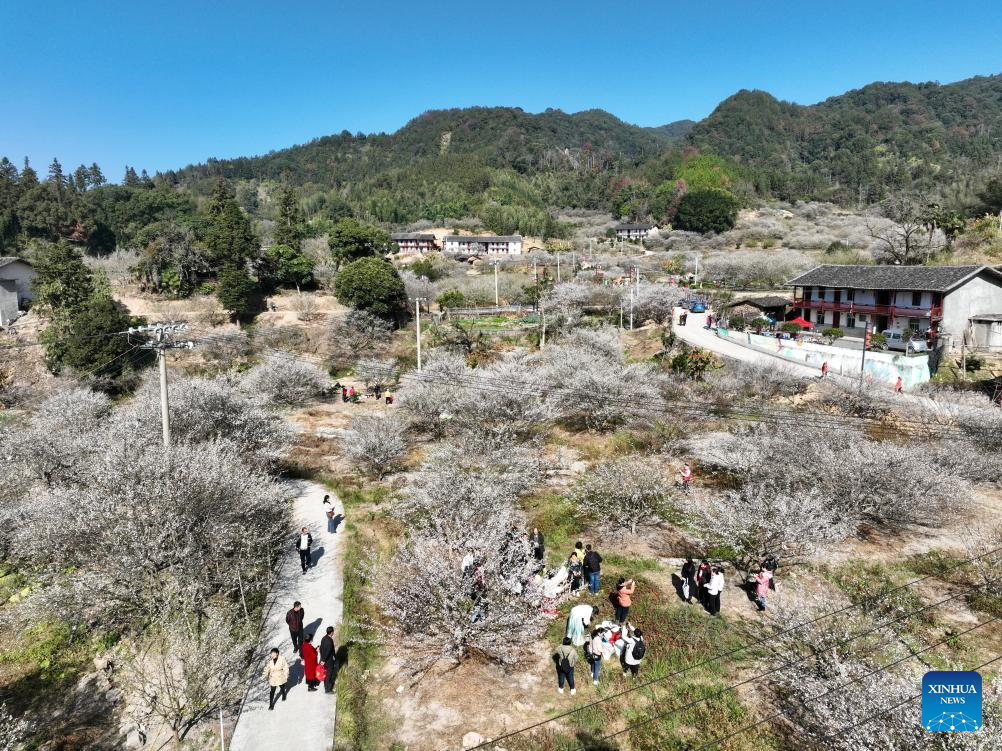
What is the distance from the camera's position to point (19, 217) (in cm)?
6988

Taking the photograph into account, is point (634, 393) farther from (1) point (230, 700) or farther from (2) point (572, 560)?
(1) point (230, 700)

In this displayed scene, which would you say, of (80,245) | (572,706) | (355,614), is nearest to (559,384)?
(355,614)

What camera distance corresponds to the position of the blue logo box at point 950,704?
6.82 meters

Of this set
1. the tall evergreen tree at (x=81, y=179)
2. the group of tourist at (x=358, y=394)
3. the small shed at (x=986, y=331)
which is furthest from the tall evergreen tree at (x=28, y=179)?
the small shed at (x=986, y=331)

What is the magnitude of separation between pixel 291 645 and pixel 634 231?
329ft

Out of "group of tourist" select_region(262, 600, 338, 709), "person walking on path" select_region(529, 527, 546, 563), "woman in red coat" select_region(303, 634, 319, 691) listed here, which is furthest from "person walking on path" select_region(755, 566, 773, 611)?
"woman in red coat" select_region(303, 634, 319, 691)

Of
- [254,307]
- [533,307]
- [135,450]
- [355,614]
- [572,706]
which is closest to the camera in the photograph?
[572,706]

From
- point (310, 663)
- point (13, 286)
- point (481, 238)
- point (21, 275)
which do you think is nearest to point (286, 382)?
point (310, 663)

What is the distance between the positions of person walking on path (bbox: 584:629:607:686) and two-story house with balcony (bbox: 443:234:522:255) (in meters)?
85.1

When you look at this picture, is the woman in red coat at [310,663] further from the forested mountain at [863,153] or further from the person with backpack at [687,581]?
the forested mountain at [863,153]

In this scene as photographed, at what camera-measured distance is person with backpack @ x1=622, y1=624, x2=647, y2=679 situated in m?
11.4

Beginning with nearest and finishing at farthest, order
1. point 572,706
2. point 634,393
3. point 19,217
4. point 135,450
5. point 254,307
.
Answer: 1. point 572,706
2. point 135,450
3. point 634,393
4. point 254,307
5. point 19,217

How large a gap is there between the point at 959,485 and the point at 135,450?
23.3 metres

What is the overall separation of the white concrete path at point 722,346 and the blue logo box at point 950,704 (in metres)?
25.1
